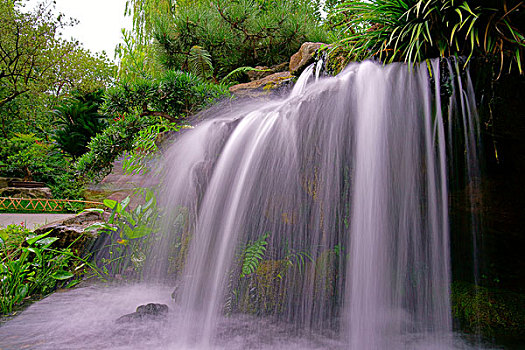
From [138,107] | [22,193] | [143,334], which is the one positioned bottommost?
[143,334]

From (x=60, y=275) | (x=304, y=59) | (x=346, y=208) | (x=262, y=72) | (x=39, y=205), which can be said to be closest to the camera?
(x=346, y=208)

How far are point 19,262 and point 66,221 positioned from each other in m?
1.03

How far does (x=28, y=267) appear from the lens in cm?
289

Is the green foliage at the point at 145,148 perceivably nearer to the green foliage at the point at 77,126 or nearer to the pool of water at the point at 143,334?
the pool of water at the point at 143,334

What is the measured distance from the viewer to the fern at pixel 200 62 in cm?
575

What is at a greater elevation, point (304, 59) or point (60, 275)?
point (304, 59)

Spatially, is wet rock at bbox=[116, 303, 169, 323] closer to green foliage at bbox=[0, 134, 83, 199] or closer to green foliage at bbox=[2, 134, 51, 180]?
green foliage at bbox=[0, 134, 83, 199]

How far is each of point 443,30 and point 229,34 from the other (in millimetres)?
4552

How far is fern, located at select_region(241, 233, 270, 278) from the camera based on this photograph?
2.36 m

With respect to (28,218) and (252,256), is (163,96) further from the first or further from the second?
(28,218)

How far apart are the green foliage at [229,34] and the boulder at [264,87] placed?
1743 mm

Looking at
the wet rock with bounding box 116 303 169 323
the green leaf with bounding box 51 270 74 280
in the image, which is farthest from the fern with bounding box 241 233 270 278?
the green leaf with bounding box 51 270 74 280

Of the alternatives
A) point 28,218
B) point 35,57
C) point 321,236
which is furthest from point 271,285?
point 35,57

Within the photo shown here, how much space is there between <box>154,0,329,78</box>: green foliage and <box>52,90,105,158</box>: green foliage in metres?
3.02
